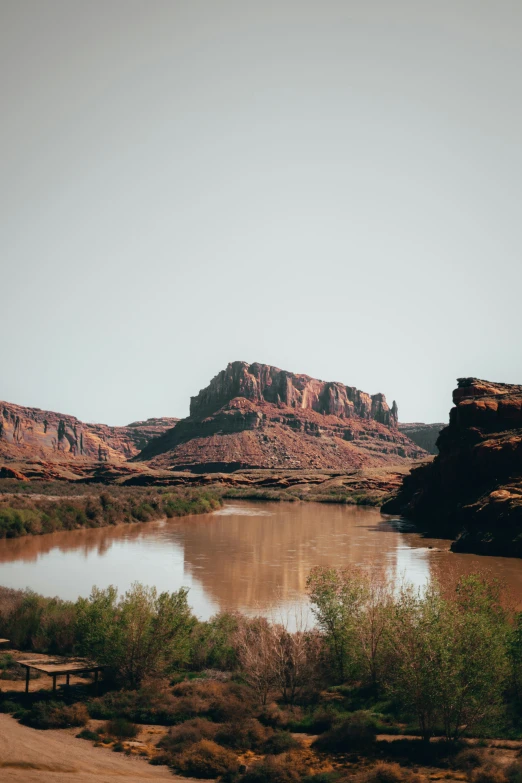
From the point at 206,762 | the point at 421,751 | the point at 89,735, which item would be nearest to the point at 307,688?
the point at 421,751

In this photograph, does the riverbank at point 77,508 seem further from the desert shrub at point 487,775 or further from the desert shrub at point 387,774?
the desert shrub at point 487,775

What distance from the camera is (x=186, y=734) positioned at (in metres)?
15.0

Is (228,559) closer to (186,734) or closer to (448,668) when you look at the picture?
(186,734)

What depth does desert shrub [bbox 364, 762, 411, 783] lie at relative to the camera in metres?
13.0

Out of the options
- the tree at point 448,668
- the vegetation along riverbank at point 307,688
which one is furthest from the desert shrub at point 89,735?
the tree at point 448,668

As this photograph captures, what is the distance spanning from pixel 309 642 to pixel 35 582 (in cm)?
1822

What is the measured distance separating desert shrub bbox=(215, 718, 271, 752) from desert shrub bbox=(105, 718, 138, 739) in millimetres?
1892

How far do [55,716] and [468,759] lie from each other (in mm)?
8754

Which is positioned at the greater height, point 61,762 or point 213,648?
point 213,648

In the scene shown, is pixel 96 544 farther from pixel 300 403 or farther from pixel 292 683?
pixel 300 403

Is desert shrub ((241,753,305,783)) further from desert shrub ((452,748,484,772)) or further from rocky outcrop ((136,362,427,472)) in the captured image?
rocky outcrop ((136,362,427,472))

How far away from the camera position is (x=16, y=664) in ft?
62.7

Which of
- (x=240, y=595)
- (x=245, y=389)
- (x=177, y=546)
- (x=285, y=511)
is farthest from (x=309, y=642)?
(x=245, y=389)

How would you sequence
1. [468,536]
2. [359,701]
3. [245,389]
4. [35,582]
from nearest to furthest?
[359,701] < [35,582] < [468,536] < [245,389]
